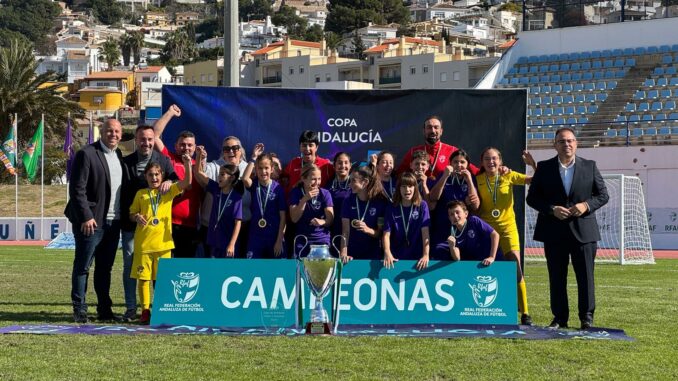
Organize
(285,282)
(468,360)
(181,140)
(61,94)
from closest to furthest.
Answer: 1. (468,360)
2. (285,282)
3. (181,140)
4. (61,94)

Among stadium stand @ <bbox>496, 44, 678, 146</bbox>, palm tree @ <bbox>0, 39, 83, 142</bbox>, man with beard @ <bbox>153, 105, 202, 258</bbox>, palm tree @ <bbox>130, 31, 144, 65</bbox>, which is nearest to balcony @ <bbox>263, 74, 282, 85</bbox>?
palm tree @ <bbox>0, 39, 83, 142</bbox>

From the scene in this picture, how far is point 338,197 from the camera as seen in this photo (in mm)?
9883

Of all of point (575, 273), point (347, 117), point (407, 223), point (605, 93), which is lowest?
point (575, 273)

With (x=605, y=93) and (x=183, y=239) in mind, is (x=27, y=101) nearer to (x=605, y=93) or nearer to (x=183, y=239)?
(x=605, y=93)

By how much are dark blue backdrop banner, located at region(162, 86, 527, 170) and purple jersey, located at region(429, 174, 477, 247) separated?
1.63 metres

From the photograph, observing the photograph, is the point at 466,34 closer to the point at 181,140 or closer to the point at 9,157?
the point at 9,157

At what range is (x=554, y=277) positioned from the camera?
31.4ft

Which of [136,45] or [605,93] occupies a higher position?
[136,45]

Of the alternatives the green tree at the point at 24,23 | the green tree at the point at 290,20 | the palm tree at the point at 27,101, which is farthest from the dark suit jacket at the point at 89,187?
the green tree at the point at 24,23

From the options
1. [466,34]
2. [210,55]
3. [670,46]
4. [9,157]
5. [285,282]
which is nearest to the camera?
[285,282]

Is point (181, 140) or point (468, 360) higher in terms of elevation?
point (181, 140)

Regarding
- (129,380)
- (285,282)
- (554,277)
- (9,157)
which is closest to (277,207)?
(285,282)

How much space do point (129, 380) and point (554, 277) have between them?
14.9 ft

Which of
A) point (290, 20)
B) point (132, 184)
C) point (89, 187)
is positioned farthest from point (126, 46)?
point (89, 187)
